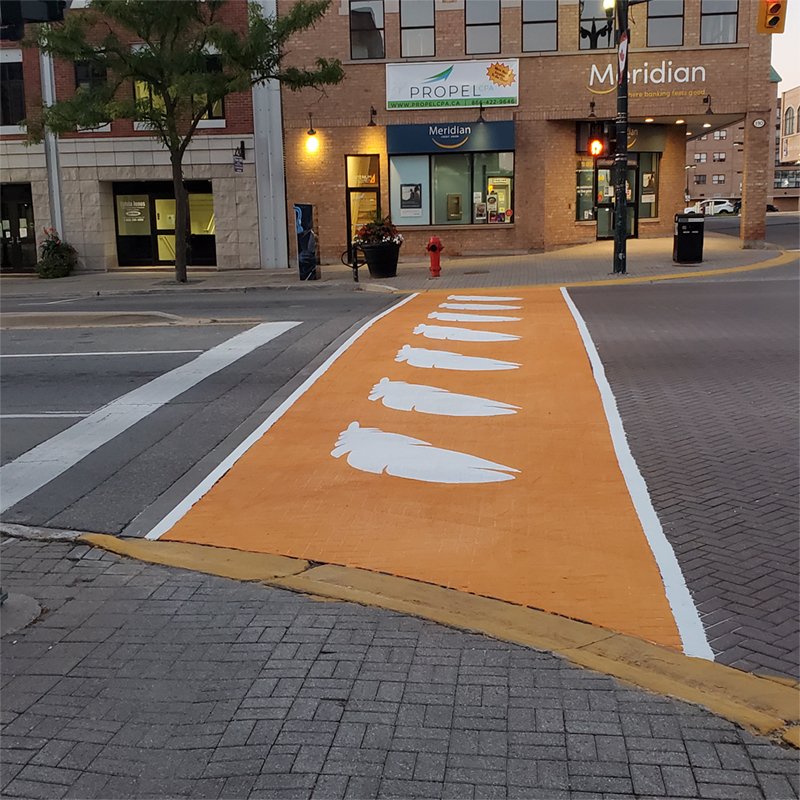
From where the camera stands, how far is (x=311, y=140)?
92.4 feet

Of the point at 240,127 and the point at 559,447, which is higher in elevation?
the point at 240,127

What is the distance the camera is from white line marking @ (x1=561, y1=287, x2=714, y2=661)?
4.38 m

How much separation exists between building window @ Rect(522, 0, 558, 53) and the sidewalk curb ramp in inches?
983

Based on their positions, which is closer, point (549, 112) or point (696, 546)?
point (696, 546)

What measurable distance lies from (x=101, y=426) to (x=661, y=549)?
224 inches

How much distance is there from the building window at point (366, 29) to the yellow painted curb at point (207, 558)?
24494 millimetres

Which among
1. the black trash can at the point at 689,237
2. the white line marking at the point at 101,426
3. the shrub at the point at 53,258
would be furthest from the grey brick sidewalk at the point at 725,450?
the shrub at the point at 53,258

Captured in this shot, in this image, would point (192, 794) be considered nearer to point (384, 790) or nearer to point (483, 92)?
point (384, 790)

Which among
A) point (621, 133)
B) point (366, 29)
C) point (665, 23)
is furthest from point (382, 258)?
point (665, 23)

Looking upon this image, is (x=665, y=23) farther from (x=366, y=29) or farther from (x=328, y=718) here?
(x=328, y=718)

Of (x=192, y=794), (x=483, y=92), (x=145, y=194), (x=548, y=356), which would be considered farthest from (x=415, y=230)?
(x=192, y=794)

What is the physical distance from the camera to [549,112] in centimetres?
2772

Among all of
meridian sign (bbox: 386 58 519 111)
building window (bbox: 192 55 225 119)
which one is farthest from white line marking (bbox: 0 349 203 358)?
meridian sign (bbox: 386 58 519 111)

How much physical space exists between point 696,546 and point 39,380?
855cm
